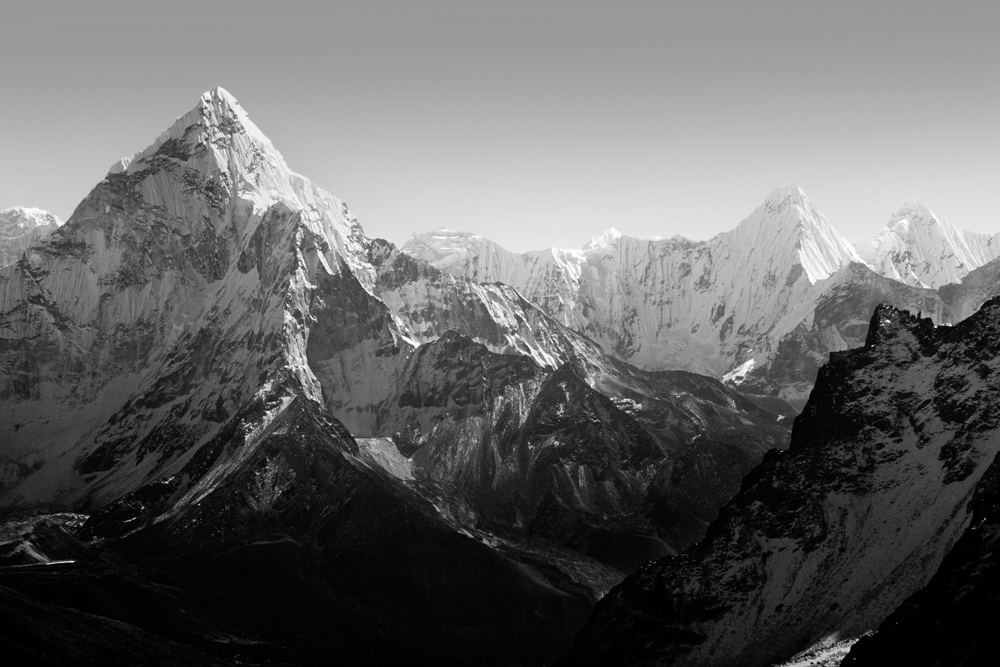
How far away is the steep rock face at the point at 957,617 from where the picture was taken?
180000 mm

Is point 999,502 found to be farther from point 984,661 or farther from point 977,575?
point 984,661

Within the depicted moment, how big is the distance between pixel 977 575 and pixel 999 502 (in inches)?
481

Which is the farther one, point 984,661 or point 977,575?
point 977,575

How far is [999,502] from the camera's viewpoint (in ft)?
649

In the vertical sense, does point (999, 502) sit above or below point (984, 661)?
above

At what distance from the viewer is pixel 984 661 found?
17450 cm

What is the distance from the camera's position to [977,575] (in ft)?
624

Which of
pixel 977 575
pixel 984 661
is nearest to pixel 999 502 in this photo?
pixel 977 575

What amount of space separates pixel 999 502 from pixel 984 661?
29389 millimetres

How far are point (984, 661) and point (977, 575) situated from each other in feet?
58.4

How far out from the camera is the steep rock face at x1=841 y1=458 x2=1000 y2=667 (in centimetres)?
18000

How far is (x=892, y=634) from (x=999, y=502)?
2178 centimetres

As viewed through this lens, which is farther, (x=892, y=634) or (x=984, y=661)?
(x=892, y=634)

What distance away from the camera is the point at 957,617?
187 meters
